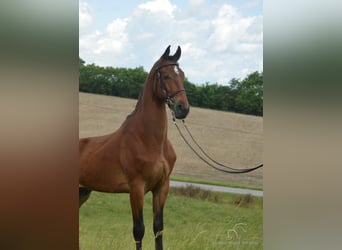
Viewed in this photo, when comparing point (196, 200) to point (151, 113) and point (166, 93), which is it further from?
point (166, 93)

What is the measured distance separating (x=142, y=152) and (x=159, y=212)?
478 millimetres

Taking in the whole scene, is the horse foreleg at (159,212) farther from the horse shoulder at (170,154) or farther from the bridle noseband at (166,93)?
the bridle noseband at (166,93)

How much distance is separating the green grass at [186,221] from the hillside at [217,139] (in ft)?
0.53

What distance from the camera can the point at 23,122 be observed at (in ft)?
10.8

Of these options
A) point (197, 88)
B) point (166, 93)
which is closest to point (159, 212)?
point (166, 93)

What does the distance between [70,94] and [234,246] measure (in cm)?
173

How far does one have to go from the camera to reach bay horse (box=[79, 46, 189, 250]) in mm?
3734

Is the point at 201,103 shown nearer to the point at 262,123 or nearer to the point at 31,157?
the point at 262,123

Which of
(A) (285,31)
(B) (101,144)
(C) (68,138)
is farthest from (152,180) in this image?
(A) (285,31)

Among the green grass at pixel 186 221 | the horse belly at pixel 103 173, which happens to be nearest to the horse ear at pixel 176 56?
the horse belly at pixel 103 173

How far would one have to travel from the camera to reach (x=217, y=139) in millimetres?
4137

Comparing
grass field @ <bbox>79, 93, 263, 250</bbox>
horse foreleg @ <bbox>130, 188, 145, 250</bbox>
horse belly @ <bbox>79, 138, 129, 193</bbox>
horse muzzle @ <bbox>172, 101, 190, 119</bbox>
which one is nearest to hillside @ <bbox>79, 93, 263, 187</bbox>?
grass field @ <bbox>79, 93, 263, 250</bbox>

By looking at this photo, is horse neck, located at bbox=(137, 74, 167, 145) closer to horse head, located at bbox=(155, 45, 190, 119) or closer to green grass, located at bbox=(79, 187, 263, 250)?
horse head, located at bbox=(155, 45, 190, 119)

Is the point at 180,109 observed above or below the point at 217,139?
above
